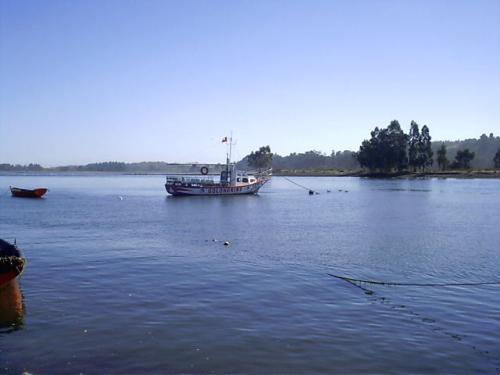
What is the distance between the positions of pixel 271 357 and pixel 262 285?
8.11 meters

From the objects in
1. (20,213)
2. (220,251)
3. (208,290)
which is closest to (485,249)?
(220,251)

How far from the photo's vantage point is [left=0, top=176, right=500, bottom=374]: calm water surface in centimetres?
1304

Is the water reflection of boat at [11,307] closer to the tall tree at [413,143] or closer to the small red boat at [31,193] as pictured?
the small red boat at [31,193]

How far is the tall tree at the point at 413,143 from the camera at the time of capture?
164 metres

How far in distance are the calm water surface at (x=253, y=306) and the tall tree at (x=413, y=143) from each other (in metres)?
132

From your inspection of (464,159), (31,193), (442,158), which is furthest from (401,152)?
(31,193)

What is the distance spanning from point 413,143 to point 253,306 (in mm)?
157476

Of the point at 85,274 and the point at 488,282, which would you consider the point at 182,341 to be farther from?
the point at 488,282

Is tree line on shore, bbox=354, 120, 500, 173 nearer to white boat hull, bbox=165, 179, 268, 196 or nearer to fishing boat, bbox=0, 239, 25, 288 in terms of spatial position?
white boat hull, bbox=165, 179, 268, 196

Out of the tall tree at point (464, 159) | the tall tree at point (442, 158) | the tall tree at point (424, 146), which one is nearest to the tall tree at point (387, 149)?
the tall tree at point (424, 146)

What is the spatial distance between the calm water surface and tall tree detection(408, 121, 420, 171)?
132351 mm

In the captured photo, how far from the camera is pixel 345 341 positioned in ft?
46.9

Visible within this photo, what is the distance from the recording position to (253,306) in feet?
59.0

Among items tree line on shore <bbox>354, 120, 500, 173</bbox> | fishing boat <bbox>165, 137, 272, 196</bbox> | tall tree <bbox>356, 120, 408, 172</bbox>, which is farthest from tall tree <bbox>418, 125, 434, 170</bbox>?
fishing boat <bbox>165, 137, 272, 196</bbox>
